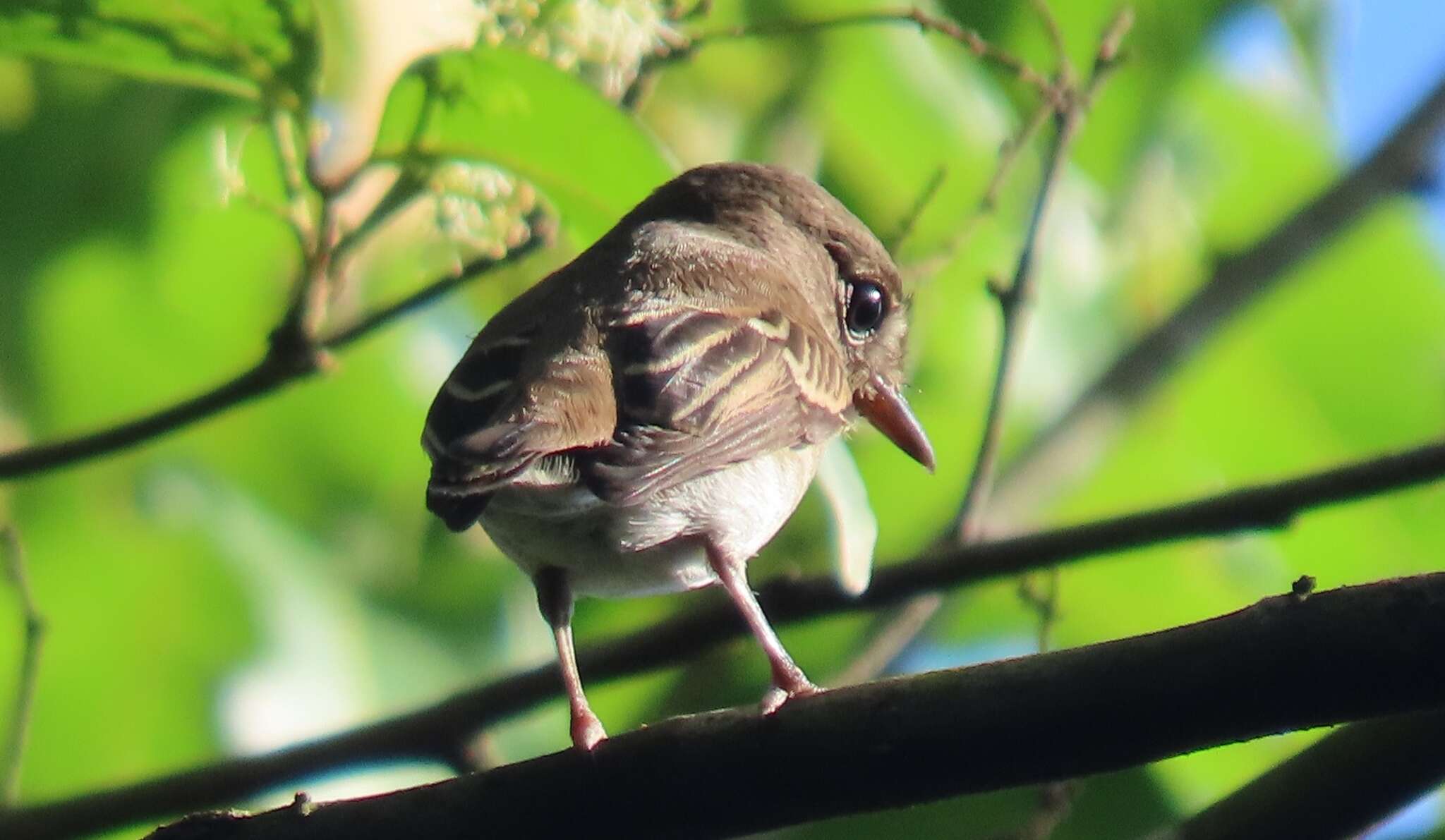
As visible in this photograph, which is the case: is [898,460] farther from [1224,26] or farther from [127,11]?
[127,11]

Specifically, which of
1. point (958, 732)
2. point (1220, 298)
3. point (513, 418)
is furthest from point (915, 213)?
point (958, 732)

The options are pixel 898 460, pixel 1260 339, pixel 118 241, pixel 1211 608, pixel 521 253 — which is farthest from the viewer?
pixel 1260 339

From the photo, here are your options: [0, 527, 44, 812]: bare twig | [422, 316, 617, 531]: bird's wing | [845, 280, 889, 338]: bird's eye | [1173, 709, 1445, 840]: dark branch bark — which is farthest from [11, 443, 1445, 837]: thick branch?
[1173, 709, 1445, 840]: dark branch bark

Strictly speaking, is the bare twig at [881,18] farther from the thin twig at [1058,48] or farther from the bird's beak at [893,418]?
the bird's beak at [893,418]

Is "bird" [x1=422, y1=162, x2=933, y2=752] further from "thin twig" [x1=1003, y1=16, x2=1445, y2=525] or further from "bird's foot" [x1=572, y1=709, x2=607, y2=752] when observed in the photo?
"thin twig" [x1=1003, y1=16, x2=1445, y2=525]

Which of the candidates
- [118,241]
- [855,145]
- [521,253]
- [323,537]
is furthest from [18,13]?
[855,145]

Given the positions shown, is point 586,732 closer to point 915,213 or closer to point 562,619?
point 562,619

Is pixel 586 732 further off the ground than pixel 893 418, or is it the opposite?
pixel 586 732
